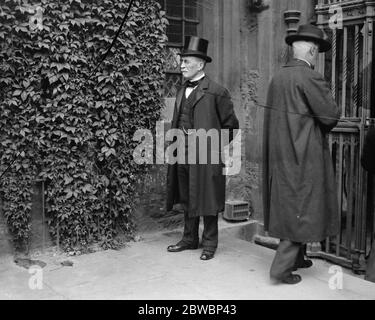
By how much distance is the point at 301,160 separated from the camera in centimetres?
415

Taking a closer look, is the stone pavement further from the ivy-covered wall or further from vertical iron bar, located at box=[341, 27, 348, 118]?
vertical iron bar, located at box=[341, 27, 348, 118]

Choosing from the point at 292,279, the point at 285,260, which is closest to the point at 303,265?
the point at 292,279

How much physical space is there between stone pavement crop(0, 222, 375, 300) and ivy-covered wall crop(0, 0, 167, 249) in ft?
1.53

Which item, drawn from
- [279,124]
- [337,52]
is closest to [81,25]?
[279,124]

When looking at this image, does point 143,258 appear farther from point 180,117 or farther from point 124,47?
point 124,47

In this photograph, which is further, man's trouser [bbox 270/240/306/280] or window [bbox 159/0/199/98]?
window [bbox 159/0/199/98]

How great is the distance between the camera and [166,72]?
20.2ft

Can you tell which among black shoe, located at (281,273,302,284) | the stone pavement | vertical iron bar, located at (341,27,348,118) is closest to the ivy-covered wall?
the stone pavement

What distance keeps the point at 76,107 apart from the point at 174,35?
1.75 metres

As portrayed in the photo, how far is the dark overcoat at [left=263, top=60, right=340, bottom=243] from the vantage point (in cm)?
412

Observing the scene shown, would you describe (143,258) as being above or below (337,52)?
below

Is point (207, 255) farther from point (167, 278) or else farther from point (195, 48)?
point (195, 48)

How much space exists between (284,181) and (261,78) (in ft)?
7.78
